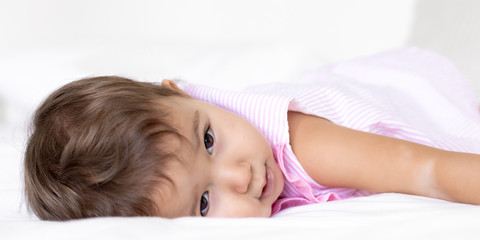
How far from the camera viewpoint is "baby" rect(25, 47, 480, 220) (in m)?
0.83

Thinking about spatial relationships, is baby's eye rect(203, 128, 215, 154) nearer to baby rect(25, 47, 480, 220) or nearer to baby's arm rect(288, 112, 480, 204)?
baby rect(25, 47, 480, 220)

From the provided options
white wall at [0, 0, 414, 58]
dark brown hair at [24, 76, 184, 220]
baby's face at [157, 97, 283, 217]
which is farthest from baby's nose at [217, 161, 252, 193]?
white wall at [0, 0, 414, 58]

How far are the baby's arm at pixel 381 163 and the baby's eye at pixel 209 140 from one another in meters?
0.16

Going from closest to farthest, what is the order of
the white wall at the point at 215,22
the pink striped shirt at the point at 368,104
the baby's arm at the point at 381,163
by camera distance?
the baby's arm at the point at 381,163 → the pink striped shirt at the point at 368,104 → the white wall at the point at 215,22

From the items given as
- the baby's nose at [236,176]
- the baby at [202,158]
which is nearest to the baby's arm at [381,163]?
the baby at [202,158]

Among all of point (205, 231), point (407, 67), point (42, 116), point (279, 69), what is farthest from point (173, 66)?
point (205, 231)

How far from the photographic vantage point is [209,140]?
3.08ft

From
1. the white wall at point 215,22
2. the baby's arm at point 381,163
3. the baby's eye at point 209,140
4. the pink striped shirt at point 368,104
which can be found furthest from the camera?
the white wall at point 215,22

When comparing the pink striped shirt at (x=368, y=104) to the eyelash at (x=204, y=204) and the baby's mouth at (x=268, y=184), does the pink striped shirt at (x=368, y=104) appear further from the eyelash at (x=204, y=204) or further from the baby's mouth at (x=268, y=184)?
the eyelash at (x=204, y=204)

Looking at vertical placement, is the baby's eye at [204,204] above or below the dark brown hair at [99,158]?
below

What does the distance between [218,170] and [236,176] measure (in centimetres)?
3

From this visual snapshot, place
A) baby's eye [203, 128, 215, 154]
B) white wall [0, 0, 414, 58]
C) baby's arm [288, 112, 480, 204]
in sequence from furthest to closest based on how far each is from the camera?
1. white wall [0, 0, 414, 58]
2. baby's eye [203, 128, 215, 154]
3. baby's arm [288, 112, 480, 204]

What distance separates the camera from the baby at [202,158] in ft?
2.71

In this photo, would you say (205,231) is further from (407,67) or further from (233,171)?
(407,67)
